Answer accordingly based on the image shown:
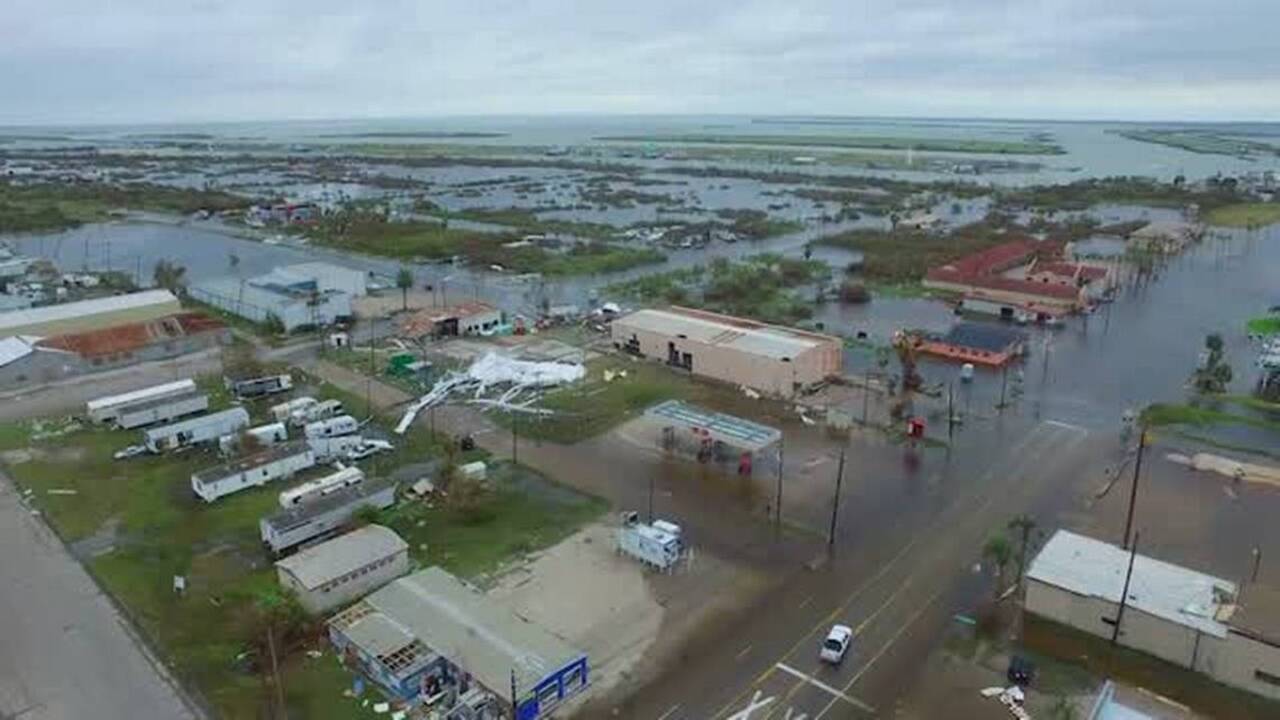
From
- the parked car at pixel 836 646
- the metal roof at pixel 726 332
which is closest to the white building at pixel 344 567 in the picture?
the parked car at pixel 836 646

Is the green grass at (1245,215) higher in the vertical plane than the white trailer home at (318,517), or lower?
higher

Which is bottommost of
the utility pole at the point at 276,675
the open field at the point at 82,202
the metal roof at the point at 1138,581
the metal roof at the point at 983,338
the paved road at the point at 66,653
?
the paved road at the point at 66,653

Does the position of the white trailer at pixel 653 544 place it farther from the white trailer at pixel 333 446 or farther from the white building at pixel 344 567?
the white trailer at pixel 333 446

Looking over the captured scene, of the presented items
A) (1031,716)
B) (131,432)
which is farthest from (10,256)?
(1031,716)

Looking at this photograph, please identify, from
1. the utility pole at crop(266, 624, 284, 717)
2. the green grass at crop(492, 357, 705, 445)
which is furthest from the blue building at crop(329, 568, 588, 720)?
the green grass at crop(492, 357, 705, 445)

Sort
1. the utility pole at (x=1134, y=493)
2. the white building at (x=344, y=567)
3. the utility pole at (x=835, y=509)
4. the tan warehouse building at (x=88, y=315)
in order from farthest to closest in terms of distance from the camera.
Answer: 1. the tan warehouse building at (x=88, y=315)
2. the utility pole at (x=1134, y=493)
3. the utility pole at (x=835, y=509)
4. the white building at (x=344, y=567)

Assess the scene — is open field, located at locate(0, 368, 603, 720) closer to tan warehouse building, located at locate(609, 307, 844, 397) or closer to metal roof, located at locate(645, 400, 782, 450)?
metal roof, located at locate(645, 400, 782, 450)
